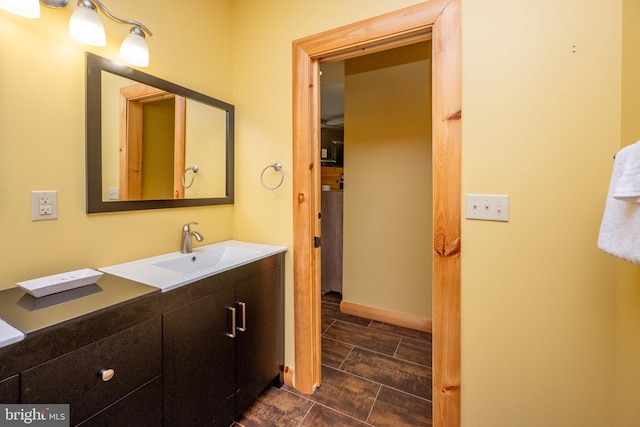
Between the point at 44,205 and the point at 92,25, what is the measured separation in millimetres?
736

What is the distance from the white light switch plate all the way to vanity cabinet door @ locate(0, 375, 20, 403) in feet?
5.17

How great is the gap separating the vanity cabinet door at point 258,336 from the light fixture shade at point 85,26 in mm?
1212

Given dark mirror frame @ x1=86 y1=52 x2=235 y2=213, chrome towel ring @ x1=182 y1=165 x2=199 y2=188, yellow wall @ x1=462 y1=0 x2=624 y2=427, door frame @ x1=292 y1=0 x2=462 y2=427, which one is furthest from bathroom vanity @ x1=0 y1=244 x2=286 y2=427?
yellow wall @ x1=462 y1=0 x2=624 y2=427

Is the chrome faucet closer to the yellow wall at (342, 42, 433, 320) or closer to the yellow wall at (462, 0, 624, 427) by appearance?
the yellow wall at (462, 0, 624, 427)

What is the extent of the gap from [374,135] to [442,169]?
144 centimetres

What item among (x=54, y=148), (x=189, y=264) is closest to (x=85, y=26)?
(x=54, y=148)

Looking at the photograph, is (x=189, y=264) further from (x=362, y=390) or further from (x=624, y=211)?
(x=624, y=211)

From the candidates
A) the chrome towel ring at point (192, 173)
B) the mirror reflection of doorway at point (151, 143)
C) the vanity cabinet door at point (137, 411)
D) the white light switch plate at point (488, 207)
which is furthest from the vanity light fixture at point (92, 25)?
the white light switch plate at point (488, 207)

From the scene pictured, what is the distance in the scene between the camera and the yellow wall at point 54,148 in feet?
3.31

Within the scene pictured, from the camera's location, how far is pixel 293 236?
1703mm

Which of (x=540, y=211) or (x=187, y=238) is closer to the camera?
(x=540, y=211)

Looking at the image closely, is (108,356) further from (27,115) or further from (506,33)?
(506,33)

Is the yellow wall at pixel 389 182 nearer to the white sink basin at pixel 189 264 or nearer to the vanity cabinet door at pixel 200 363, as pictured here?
the white sink basin at pixel 189 264

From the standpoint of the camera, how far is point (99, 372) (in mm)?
855
